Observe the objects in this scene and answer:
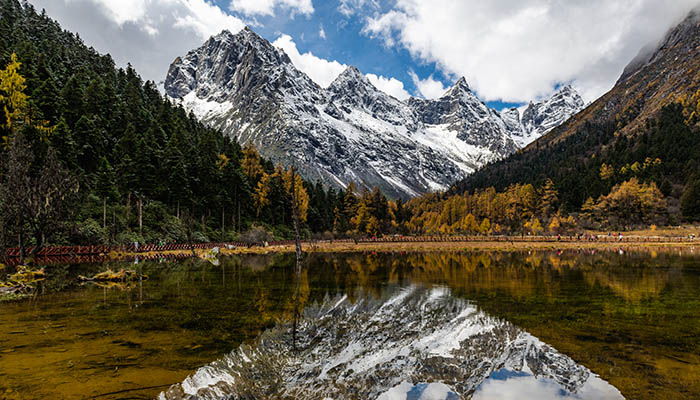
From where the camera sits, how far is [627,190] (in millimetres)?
95875

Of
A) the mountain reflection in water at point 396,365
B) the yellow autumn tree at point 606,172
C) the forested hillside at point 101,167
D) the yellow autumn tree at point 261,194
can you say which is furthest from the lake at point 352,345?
the yellow autumn tree at point 606,172

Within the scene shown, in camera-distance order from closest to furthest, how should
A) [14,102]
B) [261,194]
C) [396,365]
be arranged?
Answer: [396,365]
[14,102]
[261,194]

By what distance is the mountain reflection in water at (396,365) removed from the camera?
Result: 6.51 metres

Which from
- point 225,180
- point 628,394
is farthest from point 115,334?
point 225,180

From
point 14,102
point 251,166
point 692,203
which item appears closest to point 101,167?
point 14,102

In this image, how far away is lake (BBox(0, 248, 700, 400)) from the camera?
257 inches

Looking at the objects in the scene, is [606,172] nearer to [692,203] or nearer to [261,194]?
[692,203]

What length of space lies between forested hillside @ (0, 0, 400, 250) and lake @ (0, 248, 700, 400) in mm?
21838

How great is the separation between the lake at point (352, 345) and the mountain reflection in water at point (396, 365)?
39mm

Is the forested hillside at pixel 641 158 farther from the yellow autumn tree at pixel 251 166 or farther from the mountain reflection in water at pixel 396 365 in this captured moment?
the mountain reflection in water at pixel 396 365

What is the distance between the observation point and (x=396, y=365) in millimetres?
7957

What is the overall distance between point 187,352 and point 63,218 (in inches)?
1488

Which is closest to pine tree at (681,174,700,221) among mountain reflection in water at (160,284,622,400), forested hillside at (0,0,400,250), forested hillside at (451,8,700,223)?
forested hillside at (451,8,700,223)

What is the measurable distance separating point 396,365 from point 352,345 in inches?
62.1
